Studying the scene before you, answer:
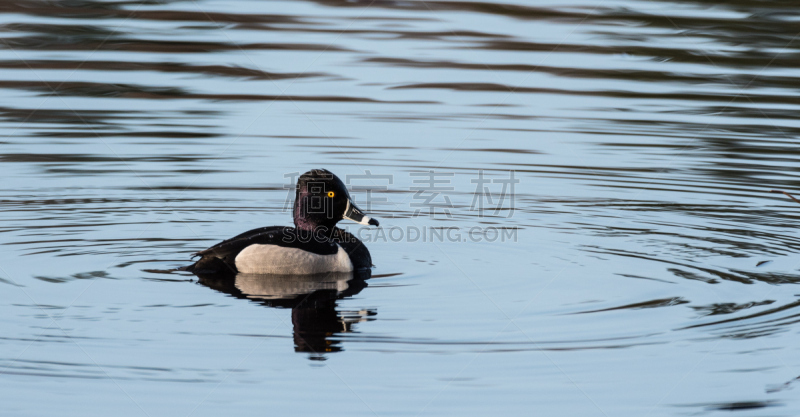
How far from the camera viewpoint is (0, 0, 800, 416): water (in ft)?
17.8

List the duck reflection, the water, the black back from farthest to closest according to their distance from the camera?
the black back → the duck reflection → the water

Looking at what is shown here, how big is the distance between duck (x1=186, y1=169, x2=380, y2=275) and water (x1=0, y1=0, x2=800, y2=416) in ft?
0.75

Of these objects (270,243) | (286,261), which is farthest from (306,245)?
(270,243)

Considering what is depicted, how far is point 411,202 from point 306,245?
259 centimetres

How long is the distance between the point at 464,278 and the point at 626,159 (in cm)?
502

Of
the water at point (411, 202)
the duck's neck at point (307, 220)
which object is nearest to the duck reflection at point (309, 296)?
the water at point (411, 202)

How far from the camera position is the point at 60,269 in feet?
24.5

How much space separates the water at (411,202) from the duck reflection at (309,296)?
0.10 ft

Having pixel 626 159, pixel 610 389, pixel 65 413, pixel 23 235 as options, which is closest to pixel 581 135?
pixel 626 159

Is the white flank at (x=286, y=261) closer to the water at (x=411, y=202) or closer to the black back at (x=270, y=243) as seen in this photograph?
the black back at (x=270, y=243)

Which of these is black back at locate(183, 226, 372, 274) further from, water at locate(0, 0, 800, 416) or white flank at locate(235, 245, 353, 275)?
water at locate(0, 0, 800, 416)

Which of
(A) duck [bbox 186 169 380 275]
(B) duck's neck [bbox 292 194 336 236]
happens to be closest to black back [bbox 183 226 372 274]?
(A) duck [bbox 186 169 380 275]

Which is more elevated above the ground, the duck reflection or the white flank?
the white flank

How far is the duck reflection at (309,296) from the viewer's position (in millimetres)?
6087
